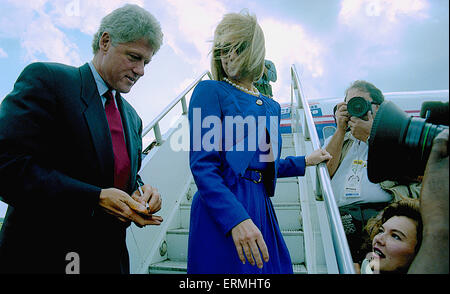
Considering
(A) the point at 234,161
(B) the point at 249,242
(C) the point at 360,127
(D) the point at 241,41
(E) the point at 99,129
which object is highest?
(D) the point at 241,41

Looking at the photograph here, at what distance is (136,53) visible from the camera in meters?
1.17

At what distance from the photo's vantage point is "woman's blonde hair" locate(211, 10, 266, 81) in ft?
3.25

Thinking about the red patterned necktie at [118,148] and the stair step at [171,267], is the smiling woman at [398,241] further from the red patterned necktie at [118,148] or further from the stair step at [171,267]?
the red patterned necktie at [118,148]

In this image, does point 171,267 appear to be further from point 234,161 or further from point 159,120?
point 234,161

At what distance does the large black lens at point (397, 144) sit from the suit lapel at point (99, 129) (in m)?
0.81

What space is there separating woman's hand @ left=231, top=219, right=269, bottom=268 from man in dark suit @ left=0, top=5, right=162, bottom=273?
13.0 inches

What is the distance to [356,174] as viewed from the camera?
1.70 m

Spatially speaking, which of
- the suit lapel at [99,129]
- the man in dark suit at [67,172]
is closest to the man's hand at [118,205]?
the man in dark suit at [67,172]

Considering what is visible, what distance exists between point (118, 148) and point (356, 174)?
4.61 feet

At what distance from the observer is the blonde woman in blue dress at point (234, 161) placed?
796 mm

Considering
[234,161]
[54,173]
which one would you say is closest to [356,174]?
[234,161]

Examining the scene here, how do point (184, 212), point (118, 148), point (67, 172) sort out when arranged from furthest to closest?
point (184, 212)
point (118, 148)
point (67, 172)

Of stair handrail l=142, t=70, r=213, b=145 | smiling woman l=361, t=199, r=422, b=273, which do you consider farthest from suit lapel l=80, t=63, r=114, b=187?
stair handrail l=142, t=70, r=213, b=145

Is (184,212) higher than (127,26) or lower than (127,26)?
lower
